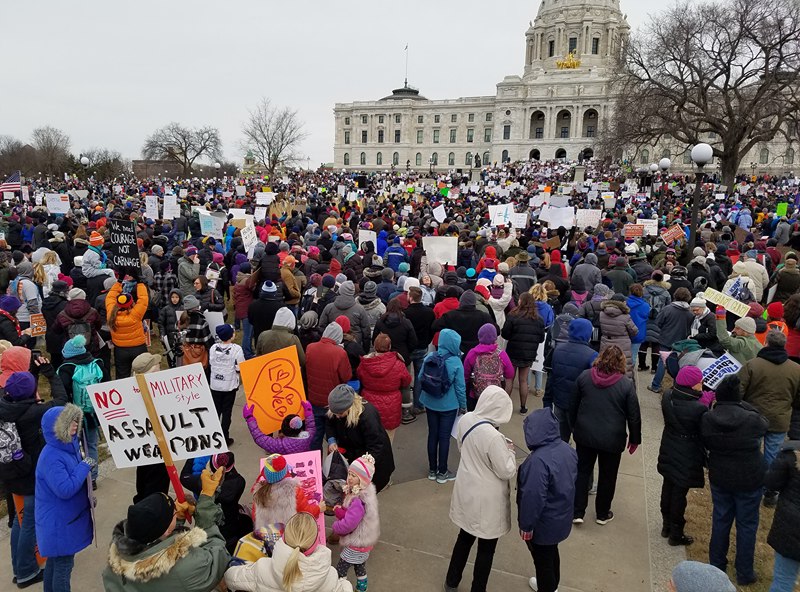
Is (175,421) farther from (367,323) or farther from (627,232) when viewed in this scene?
(627,232)

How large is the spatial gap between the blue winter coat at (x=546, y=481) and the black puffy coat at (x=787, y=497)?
140 centimetres

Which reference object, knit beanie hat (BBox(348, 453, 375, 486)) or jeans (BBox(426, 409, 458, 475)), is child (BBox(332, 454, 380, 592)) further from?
jeans (BBox(426, 409, 458, 475))

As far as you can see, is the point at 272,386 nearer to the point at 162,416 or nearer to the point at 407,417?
the point at 162,416

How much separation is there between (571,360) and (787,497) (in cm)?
232

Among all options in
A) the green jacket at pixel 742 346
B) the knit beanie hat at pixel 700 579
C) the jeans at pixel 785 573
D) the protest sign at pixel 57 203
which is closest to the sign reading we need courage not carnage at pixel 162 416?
the knit beanie hat at pixel 700 579

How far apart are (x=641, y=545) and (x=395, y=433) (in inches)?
124

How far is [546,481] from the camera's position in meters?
3.93

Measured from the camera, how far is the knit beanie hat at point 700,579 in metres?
2.40

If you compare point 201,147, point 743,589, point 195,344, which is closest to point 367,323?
point 195,344

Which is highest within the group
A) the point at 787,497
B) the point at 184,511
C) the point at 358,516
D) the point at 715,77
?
the point at 715,77

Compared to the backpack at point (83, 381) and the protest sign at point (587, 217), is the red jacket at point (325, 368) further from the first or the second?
the protest sign at point (587, 217)

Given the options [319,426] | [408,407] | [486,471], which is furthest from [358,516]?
[408,407]

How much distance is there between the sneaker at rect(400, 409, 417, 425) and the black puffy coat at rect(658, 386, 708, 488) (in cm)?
348

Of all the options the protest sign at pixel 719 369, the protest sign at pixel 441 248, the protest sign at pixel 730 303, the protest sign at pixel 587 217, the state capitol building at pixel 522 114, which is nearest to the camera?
the protest sign at pixel 719 369
